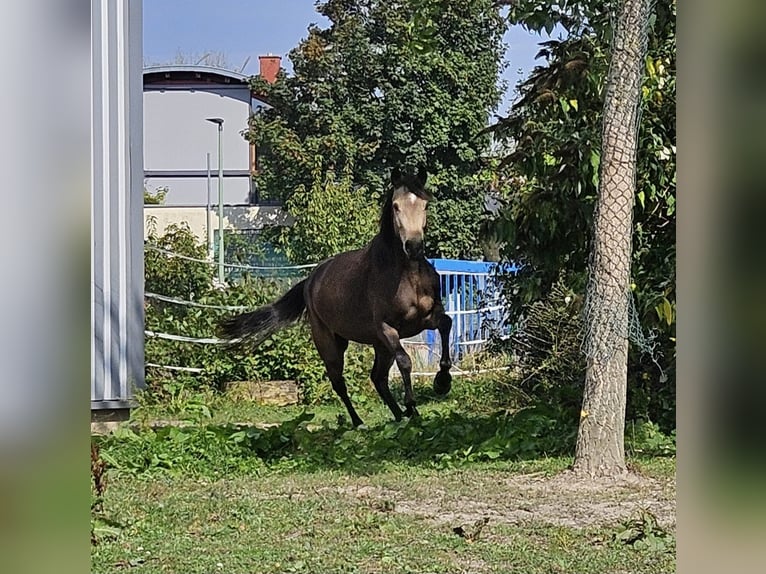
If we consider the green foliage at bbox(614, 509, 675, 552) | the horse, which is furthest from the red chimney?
the green foliage at bbox(614, 509, 675, 552)

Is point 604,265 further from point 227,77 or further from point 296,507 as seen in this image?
point 227,77

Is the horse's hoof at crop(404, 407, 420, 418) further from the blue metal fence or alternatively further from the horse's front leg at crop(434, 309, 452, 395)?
the blue metal fence

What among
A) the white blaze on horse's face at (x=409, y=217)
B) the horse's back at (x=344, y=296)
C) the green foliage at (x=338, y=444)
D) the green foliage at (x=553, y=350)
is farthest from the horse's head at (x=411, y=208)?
the green foliage at (x=338, y=444)

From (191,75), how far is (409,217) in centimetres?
325

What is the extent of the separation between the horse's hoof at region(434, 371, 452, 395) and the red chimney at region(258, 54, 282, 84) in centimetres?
314

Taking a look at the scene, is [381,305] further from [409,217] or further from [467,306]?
[467,306]

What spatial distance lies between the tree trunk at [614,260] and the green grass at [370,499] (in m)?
0.22

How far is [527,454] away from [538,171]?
5.19 ft

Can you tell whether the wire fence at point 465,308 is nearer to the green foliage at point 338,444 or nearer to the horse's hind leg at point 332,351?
the horse's hind leg at point 332,351

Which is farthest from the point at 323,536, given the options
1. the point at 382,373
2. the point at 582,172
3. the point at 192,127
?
the point at 192,127

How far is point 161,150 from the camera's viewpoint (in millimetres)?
7723

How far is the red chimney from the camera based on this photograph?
784cm
